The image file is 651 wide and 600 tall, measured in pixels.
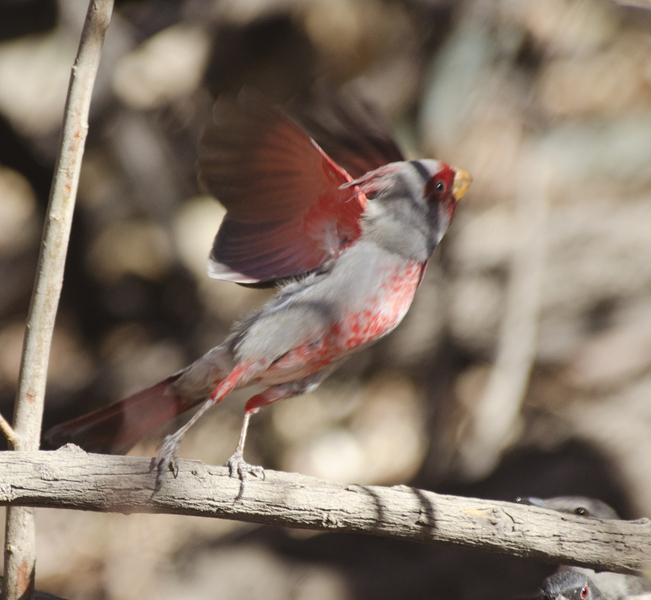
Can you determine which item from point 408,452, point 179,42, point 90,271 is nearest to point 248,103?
point 179,42

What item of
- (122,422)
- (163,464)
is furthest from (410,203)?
(122,422)

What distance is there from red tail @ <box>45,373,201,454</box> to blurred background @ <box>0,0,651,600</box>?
192 cm

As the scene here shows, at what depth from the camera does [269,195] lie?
2391mm

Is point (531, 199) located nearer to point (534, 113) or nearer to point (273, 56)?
point (534, 113)

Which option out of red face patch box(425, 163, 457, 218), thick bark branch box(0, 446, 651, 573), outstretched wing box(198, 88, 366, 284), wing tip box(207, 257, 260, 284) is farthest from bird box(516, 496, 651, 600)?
wing tip box(207, 257, 260, 284)

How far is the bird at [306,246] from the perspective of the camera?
90.9 inches

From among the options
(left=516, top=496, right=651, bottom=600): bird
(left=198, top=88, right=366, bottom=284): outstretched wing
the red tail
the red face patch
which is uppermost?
the red face patch

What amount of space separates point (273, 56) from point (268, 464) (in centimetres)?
289

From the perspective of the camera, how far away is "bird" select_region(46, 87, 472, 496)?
2.31 m

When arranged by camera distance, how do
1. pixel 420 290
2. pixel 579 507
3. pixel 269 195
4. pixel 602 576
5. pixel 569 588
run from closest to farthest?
pixel 269 195
pixel 569 588
pixel 579 507
pixel 602 576
pixel 420 290

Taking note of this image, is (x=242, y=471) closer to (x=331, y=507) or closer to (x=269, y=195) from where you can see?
(x=331, y=507)

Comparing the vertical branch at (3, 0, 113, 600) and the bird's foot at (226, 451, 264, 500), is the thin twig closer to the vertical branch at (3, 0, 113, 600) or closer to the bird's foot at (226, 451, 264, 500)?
the vertical branch at (3, 0, 113, 600)

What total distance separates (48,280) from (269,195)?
31.7 inches

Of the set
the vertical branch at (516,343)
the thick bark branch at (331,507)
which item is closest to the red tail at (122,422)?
the thick bark branch at (331,507)
